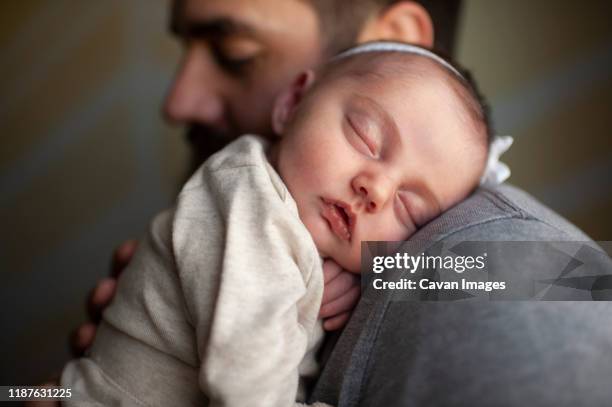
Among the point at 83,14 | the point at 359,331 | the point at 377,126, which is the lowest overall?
the point at 359,331

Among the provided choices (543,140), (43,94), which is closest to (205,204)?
(543,140)

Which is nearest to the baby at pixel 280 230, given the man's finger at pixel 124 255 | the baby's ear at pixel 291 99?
the baby's ear at pixel 291 99

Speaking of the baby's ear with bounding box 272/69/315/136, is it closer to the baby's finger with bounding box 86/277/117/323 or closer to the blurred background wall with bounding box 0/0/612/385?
the baby's finger with bounding box 86/277/117/323

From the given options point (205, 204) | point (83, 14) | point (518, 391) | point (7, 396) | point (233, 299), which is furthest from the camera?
point (83, 14)

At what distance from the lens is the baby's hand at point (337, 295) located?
95 centimetres

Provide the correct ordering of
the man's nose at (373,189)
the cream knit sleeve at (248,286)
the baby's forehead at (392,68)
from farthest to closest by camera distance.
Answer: the baby's forehead at (392,68) < the man's nose at (373,189) < the cream knit sleeve at (248,286)

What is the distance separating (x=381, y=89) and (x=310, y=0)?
0.68 m

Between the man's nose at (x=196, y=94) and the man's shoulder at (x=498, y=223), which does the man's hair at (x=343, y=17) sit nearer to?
the man's nose at (x=196, y=94)

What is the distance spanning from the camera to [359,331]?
0.84 meters

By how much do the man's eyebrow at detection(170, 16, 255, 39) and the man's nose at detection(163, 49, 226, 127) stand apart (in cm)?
6

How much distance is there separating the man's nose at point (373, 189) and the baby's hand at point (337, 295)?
13cm

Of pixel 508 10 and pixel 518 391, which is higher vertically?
pixel 508 10

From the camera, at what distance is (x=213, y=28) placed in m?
1.56

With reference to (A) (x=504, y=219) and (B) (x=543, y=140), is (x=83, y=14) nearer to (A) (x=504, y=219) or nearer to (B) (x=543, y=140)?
(B) (x=543, y=140)
